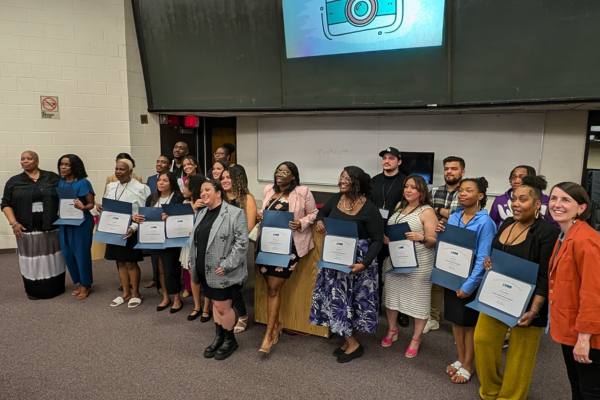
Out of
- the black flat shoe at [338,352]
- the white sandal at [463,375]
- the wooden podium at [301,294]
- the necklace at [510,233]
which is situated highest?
the necklace at [510,233]

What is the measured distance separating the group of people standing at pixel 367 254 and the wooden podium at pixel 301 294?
4.2 inches

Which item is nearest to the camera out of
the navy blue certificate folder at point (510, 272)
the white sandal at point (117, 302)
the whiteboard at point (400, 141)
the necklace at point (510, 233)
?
the navy blue certificate folder at point (510, 272)

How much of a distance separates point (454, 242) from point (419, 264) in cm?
39

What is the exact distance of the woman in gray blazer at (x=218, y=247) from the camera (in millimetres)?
2607

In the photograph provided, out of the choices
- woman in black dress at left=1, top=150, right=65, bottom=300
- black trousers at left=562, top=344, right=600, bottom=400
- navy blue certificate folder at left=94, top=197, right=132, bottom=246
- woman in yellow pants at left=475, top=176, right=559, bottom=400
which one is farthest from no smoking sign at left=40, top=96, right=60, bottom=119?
black trousers at left=562, top=344, right=600, bottom=400

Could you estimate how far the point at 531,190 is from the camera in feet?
6.40

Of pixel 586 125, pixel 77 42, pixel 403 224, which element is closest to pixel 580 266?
pixel 403 224

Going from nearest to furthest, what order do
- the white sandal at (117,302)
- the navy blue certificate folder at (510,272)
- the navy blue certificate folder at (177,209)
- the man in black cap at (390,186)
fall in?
the navy blue certificate folder at (510,272) → the navy blue certificate folder at (177,209) → the man in black cap at (390,186) → the white sandal at (117,302)

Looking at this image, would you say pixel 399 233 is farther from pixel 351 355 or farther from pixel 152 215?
pixel 152 215

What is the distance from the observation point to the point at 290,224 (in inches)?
110

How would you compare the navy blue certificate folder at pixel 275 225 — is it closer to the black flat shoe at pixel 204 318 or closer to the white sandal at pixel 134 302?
the black flat shoe at pixel 204 318

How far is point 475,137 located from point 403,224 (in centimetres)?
270

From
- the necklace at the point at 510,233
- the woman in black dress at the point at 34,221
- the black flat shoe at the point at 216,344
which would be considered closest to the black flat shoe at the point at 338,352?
the black flat shoe at the point at 216,344

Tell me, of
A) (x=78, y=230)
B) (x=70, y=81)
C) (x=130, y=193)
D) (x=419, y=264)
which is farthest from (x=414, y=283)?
(x=70, y=81)
